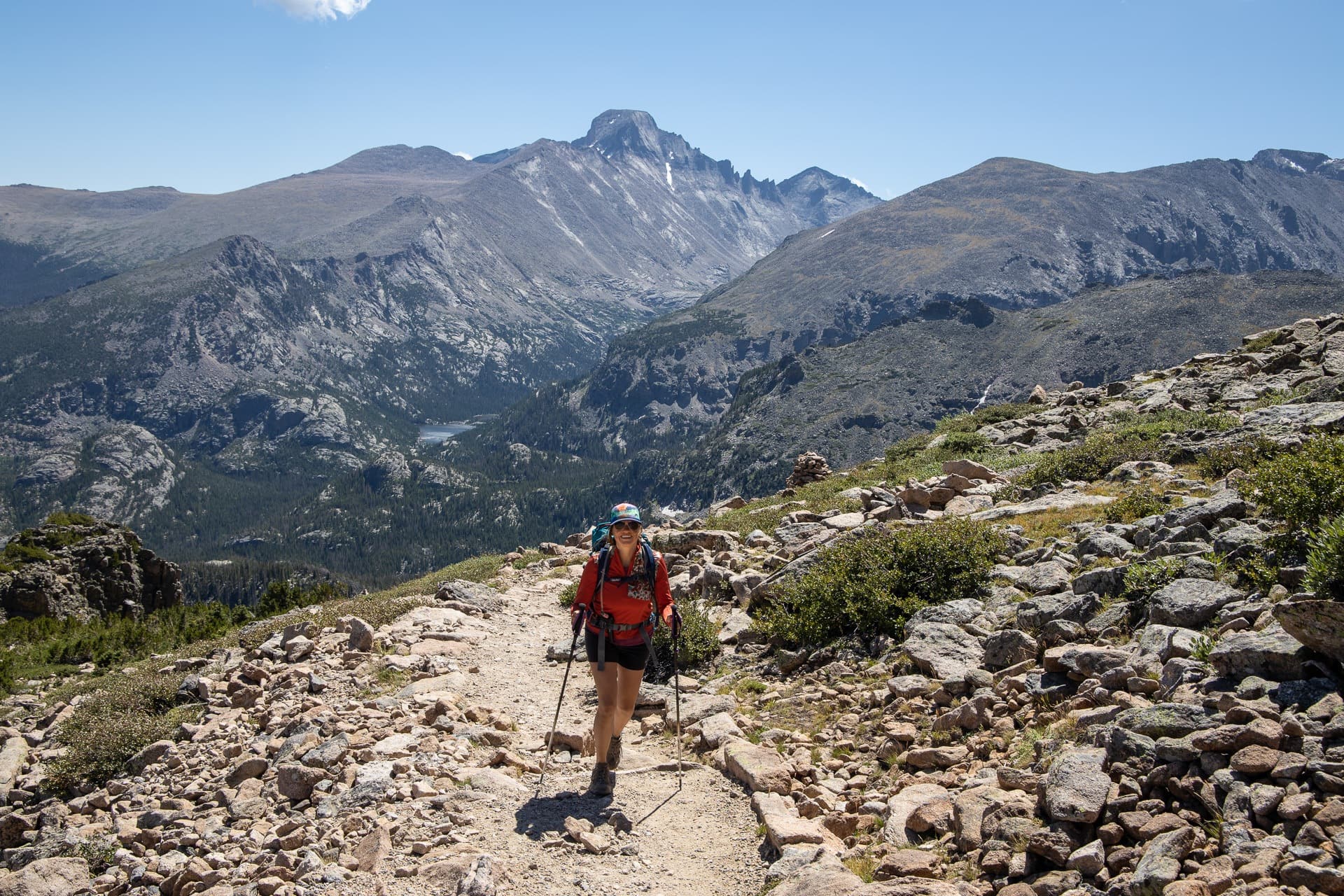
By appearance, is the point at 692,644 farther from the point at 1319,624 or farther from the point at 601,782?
the point at 1319,624

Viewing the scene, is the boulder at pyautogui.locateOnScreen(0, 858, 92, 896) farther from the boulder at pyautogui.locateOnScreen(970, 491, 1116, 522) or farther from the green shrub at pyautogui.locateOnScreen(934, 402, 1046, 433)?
the green shrub at pyautogui.locateOnScreen(934, 402, 1046, 433)

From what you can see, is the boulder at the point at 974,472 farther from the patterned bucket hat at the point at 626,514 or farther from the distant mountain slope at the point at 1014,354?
the distant mountain slope at the point at 1014,354

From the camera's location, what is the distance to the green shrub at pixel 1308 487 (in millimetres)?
8938

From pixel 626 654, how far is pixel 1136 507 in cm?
936

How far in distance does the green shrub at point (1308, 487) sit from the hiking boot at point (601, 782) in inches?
319

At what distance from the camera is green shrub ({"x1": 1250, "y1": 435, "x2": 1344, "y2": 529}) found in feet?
29.3

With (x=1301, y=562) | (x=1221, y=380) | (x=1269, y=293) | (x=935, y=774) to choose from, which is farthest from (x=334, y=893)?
(x=1269, y=293)

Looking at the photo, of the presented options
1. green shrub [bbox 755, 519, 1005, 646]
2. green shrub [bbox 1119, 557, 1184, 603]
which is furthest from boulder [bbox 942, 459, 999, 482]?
green shrub [bbox 1119, 557, 1184, 603]

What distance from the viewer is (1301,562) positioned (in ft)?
28.4

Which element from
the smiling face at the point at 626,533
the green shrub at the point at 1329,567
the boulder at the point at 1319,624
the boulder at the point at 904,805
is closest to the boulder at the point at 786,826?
the boulder at the point at 904,805

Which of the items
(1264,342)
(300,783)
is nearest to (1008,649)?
(300,783)

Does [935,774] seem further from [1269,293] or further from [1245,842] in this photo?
[1269,293]

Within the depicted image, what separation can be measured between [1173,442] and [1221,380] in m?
12.2

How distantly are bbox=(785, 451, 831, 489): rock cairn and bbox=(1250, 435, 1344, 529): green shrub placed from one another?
907 inches
